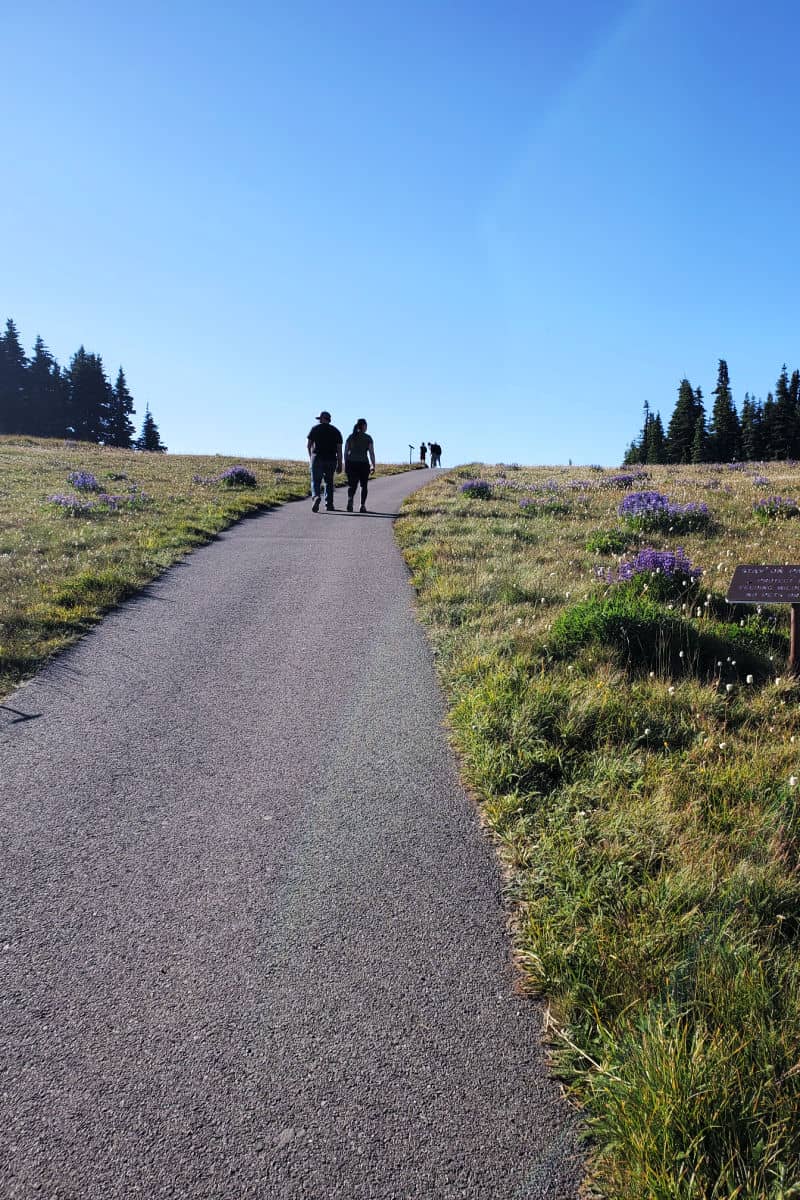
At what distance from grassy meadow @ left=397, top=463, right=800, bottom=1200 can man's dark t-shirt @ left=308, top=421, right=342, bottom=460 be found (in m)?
9.03

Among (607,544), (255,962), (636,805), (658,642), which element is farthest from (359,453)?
(255,962)

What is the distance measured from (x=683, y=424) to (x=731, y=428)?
7.31 metres

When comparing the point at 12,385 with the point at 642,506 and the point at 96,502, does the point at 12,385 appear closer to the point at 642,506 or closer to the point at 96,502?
the point at 96,502

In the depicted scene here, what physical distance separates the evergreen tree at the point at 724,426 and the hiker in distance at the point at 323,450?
68.7m

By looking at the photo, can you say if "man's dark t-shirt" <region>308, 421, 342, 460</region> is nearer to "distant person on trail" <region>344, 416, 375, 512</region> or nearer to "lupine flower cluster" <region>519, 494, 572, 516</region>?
"distant person on trail" <region>344, 416, 375, 512</region>

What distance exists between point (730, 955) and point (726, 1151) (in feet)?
2.50

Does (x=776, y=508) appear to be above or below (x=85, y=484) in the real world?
below

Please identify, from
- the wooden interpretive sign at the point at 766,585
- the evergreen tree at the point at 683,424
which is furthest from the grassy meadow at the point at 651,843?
the evergreen tree at the point at 683,424

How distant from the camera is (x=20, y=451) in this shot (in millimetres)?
29422

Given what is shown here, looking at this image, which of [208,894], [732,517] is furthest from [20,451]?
[208,894]

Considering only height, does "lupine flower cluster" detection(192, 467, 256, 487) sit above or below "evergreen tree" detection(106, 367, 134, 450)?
below

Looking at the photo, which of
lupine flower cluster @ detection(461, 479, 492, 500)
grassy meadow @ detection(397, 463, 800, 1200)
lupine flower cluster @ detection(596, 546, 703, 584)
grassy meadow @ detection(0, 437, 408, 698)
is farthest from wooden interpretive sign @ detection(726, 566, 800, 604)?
lupine flower cluster @ detection(461, 479, 492, 500)

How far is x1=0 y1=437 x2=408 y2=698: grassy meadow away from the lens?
276 inches

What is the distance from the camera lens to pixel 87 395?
67.4 meters
